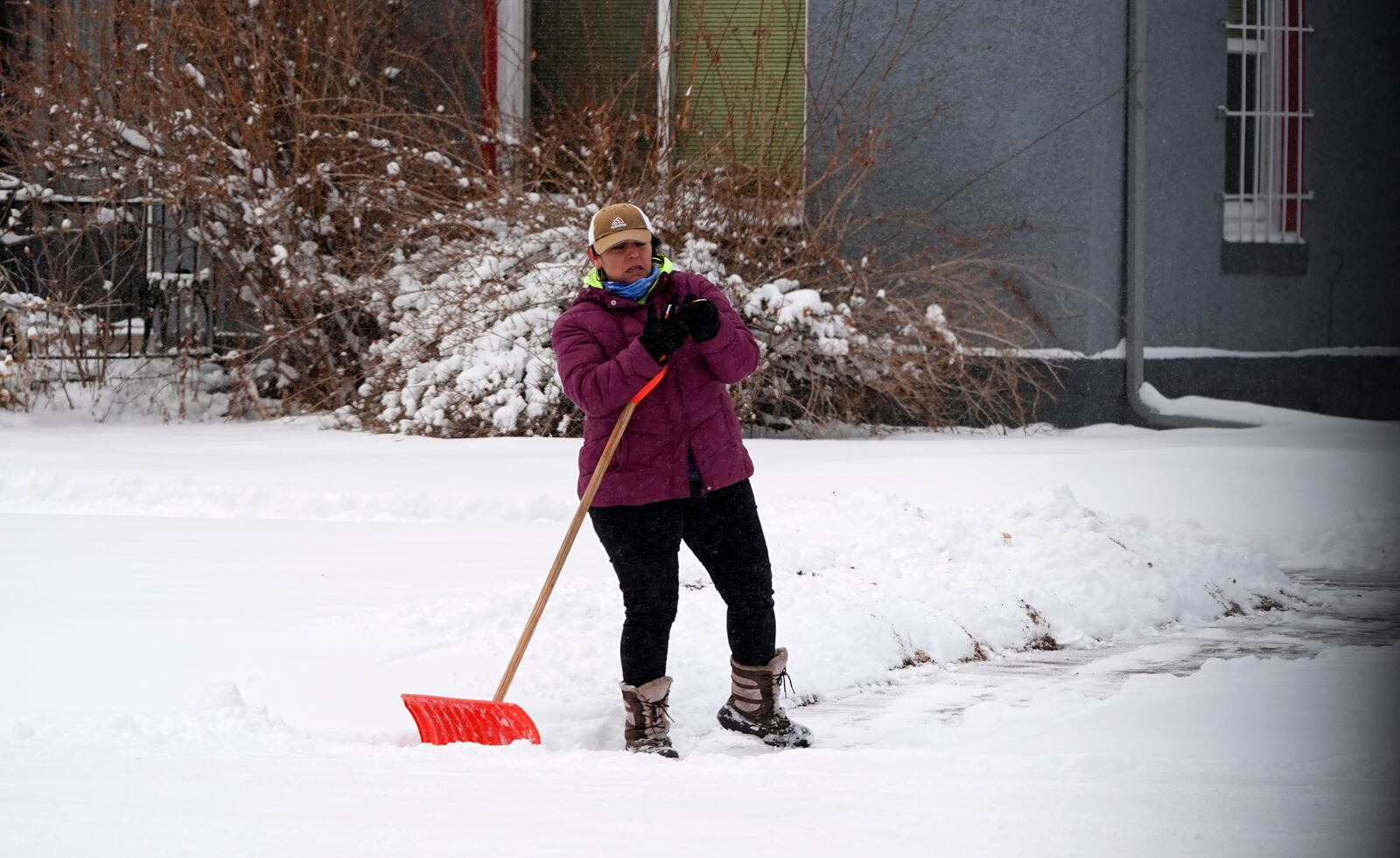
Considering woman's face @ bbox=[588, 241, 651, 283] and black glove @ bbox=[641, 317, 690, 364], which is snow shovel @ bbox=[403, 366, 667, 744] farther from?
woman's face @ bbox=[588, 241, 651, 283]

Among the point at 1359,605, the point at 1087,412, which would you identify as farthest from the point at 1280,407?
the point at 1359,605

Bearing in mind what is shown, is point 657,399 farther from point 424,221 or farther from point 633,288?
point 424,221

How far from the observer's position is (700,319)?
13.9 feet

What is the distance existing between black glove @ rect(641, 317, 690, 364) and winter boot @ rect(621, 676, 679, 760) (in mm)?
964

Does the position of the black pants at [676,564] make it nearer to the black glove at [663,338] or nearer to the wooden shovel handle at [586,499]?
the wooden shovel handle at [586,499]

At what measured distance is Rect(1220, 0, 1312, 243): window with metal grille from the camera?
1204 cm

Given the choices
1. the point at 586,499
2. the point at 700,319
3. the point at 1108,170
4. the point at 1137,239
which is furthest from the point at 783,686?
the point at 1108,170

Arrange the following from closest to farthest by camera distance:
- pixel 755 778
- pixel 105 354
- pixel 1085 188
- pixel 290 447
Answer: pixel 755 778 < pixel 290 447 < pixel 1085 188 < pixel 105 354

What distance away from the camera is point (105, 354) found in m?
11.8

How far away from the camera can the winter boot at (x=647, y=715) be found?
439cm

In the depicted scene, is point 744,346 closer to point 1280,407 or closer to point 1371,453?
point 1371,453

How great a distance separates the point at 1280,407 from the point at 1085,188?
2.52m

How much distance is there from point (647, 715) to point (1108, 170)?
788cm

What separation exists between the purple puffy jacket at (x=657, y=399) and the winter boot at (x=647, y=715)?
550mm
